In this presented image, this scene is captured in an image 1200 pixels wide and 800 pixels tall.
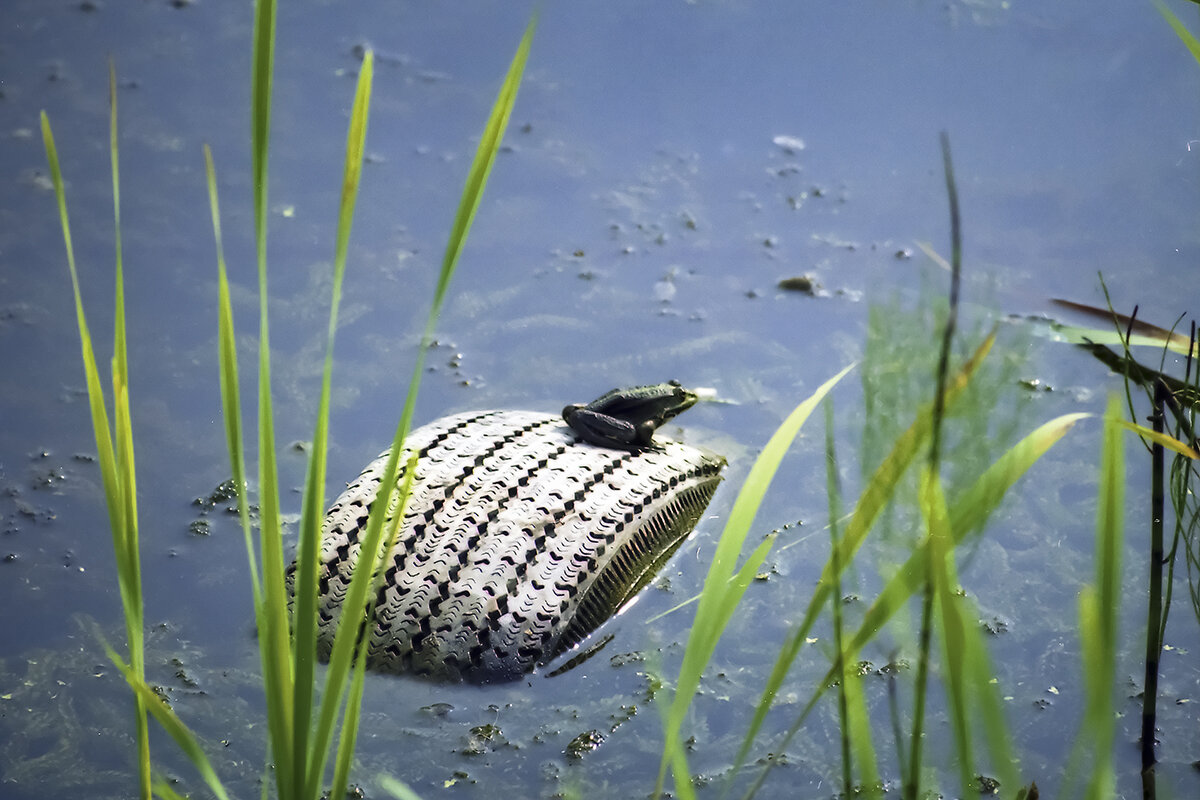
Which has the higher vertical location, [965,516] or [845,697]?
[965,516]

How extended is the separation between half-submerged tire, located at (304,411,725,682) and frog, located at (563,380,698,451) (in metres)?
0.03

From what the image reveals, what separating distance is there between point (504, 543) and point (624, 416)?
25.7 inches

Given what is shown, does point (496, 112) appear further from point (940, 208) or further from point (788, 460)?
point (940, 208)

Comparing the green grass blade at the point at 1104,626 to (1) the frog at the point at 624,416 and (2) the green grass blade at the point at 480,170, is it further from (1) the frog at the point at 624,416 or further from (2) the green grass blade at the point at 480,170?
(1) the frog at the point at 624,416

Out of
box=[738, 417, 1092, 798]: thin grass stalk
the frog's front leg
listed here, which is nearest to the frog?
the frog's front leg

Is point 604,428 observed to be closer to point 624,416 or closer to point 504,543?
point 624,416

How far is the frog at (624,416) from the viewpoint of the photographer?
2924mm

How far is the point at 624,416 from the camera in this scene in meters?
2.98

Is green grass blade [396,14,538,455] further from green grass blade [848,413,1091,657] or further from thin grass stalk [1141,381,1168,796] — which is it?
thin grass stalk [1141,381,1168,796]

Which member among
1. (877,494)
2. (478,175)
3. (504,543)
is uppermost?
(478,175)

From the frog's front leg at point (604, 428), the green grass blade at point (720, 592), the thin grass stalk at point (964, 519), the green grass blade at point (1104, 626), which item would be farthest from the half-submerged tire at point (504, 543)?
the green grass blade at point (1104, 626)

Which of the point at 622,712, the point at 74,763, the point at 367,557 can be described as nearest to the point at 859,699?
the point at 367,557

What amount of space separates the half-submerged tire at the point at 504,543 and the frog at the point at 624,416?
3cm

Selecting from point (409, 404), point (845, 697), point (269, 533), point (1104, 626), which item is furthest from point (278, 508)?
point (1104, 626)
